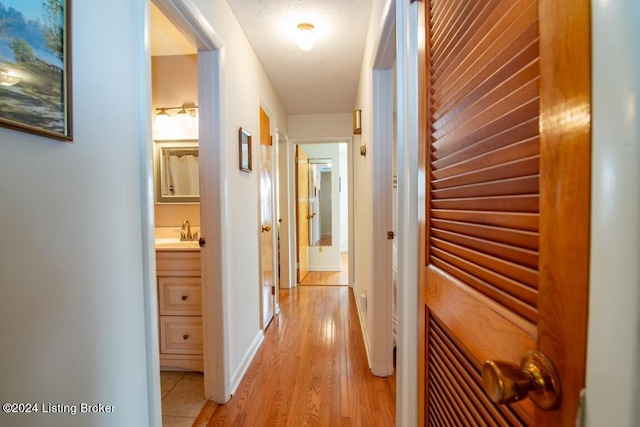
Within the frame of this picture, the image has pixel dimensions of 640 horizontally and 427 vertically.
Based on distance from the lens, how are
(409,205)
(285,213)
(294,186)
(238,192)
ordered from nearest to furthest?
(409,205)
(238,192)
(285,213)
(294,186)

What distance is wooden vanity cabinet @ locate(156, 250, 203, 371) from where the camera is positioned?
192cm

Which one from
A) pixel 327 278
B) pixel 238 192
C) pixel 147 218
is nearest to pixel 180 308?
pixel 238 192

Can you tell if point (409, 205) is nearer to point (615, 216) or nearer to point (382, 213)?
point (615, 216)

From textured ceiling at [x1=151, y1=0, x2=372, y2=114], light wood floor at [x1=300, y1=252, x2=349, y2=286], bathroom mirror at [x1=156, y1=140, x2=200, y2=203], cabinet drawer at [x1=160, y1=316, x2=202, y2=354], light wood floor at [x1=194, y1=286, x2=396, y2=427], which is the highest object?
textured ceiling at [x1=151, y1=0, x2=372, y2=114]

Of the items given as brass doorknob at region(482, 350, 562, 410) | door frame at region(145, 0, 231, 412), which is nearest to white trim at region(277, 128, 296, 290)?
door frame at region(145, 0, 231, 412)

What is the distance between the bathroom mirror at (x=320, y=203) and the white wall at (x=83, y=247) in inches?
156

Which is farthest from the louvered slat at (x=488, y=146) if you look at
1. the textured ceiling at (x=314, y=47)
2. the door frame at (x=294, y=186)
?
the door frame at (x=294, y=186)

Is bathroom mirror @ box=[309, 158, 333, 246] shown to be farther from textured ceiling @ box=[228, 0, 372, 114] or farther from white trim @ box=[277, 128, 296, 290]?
textured ceiling @ box=[228, 0, 372, 114]

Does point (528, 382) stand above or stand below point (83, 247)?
below

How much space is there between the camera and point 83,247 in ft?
2.61

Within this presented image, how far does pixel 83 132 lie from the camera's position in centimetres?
79

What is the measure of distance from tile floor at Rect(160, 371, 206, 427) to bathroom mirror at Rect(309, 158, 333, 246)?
10.4 ft

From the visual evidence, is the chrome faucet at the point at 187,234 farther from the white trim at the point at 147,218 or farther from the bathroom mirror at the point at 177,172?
the white trim at the point at 147,218

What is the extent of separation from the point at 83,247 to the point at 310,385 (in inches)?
63.5
